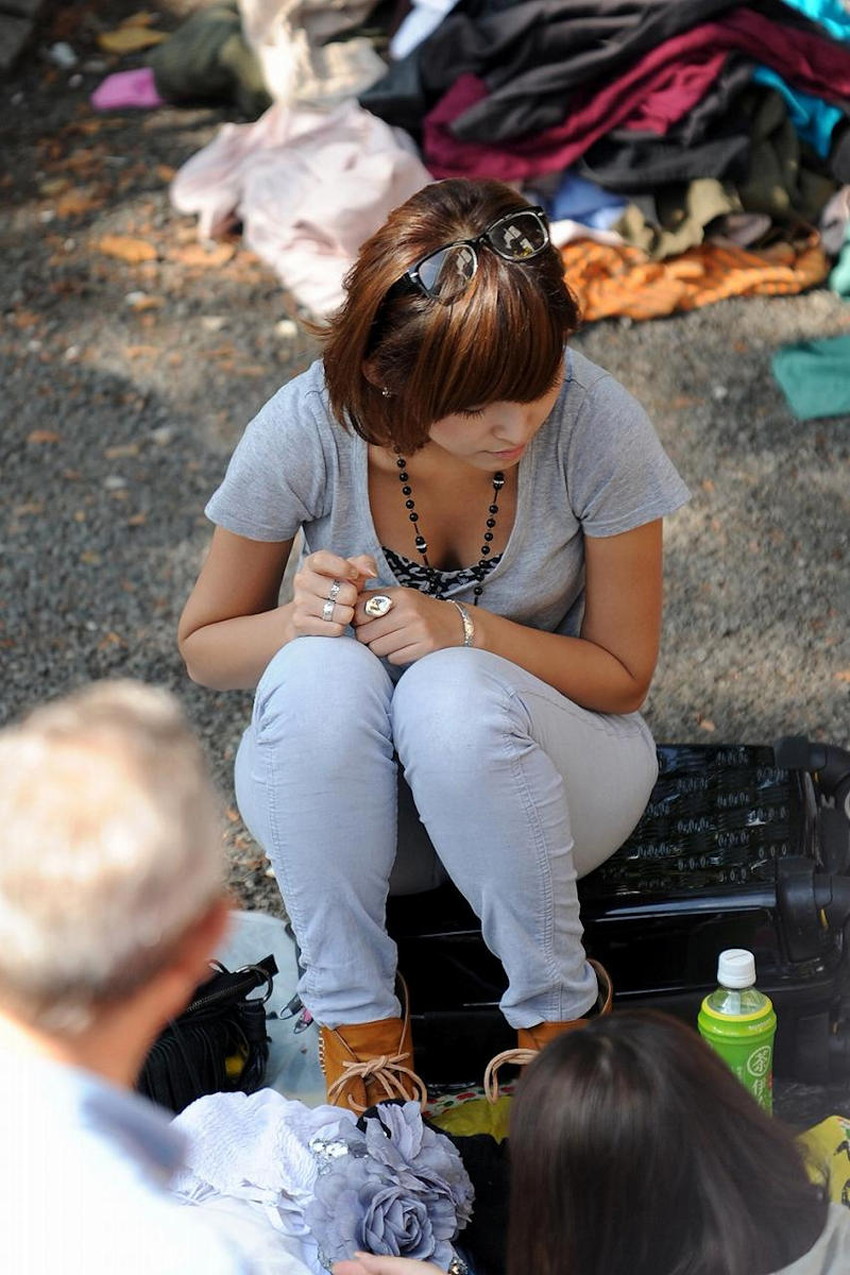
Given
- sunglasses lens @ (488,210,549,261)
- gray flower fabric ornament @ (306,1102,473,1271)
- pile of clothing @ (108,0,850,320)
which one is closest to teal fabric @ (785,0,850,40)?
pile of clothing @ (108,0,850,320)

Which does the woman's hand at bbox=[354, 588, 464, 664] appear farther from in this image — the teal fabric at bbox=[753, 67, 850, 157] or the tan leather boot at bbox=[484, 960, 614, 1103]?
the teal fabric at bbox=[753, 67, 850, 157]

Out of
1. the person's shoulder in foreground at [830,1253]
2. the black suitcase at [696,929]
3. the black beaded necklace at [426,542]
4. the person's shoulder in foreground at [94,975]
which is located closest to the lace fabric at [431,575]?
the black beaded necklace at [426,542]

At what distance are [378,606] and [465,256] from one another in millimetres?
491

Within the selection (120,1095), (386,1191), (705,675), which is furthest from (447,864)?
(705,675)

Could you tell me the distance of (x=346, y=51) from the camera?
4.71 metres

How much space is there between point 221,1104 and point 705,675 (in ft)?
5.02

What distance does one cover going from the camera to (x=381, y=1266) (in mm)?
1928

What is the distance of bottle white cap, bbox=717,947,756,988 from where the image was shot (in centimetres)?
215

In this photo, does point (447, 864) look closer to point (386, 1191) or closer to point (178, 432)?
point (386, 1191)

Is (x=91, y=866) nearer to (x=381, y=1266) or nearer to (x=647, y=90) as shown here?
(x=381, y=1266)

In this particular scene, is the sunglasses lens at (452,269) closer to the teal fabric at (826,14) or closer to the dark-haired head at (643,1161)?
the dark-haired head at (643,1161)

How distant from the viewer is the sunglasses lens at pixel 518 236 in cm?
211

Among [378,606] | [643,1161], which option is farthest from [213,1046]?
[643,1161]

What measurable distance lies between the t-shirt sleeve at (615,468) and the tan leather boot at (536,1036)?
64cm
